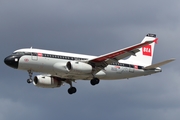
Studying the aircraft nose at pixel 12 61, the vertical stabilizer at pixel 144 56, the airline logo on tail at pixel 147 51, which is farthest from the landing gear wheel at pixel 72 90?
the airline logo on tail at pixel 147 51

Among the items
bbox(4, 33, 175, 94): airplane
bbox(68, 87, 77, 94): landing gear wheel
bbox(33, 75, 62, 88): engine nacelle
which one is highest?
bbox(4, 33, 175, 94): airplane

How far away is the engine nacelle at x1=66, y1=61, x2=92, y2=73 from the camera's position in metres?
67.9

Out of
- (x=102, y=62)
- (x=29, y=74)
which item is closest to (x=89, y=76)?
(x=102, y=62)

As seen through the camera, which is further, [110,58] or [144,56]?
[144,56]

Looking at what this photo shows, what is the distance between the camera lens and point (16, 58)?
221 feet

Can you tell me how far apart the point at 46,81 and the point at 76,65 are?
7195mm

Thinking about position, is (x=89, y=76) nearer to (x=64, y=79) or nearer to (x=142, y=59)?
(x=64, y=79)

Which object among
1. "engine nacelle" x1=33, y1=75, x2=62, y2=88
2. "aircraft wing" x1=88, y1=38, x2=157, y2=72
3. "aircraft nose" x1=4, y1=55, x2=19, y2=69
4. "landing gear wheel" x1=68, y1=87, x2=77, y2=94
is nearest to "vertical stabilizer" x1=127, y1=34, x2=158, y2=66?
"aircraft wing" x1=88, y1=38, x2=157, y2=72

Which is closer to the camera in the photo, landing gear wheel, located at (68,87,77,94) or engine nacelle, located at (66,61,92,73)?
engine nacelle, located at (66,61,92,73)

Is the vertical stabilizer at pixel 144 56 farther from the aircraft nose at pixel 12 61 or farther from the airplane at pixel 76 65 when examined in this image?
the aircraft nose at pixel 12 61

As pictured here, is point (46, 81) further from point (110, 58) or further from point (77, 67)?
point (110, 58)

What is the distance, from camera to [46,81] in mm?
73812

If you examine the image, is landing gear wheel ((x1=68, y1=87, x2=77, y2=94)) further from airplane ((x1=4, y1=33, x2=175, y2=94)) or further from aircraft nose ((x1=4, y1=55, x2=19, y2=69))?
aircraft nose ((x1=4, y1=55, x2=19, y2=69))

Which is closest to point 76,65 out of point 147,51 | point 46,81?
point 46,81
